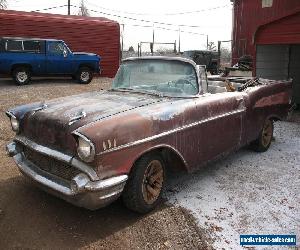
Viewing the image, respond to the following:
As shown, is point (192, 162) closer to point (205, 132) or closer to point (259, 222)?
point (205, 132)

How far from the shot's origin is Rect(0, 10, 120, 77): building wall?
624 inches

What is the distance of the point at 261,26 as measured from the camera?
33.4ft

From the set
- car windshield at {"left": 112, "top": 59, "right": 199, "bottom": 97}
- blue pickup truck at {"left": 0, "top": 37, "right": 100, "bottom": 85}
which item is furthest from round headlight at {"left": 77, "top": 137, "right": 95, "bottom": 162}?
blue pickup truck at {"left": 0, "top": 37, "right": 100, "bottom": 85}

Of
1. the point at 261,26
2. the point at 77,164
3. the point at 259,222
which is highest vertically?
the point at 261,26

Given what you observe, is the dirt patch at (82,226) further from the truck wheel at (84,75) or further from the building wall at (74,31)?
the building wall at (74,31)

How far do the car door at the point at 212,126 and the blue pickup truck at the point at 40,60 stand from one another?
34.1ft

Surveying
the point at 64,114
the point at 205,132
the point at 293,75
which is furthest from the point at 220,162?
the point at 293,75

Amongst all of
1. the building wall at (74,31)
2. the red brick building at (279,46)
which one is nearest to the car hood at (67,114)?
the red brick building at (279,46)

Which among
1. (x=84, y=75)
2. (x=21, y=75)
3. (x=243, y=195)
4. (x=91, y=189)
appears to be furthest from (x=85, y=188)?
(x=84, y=75)

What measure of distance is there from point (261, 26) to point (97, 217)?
7.87 m

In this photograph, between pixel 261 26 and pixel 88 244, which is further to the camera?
pixel 261 26

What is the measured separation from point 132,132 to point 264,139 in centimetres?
367

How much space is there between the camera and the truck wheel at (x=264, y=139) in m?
6.65

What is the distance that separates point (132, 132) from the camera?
3898 mm
